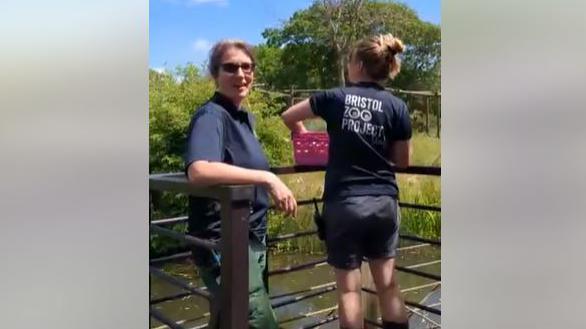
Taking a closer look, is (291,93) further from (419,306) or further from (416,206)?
(419,306)

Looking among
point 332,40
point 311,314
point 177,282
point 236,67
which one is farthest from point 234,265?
point 332,40

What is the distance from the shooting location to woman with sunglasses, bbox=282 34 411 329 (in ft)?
5.54

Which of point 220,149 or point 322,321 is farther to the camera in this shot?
point 322,321

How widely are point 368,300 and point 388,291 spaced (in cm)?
6

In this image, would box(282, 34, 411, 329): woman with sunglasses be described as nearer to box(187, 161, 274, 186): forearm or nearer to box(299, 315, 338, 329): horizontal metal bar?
box(299, 315, 338, 329): horizontal metal bar

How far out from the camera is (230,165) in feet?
5.38

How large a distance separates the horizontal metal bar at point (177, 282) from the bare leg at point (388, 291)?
0.45 m

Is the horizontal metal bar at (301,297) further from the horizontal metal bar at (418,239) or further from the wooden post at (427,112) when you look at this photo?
the wooden post at (427,112)

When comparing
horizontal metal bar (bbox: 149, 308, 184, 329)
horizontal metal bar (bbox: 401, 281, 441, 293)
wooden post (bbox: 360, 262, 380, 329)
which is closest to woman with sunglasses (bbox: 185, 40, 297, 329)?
horizontal metal bar (bbox: 149, 308, 184, 329)

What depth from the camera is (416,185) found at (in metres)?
1.75

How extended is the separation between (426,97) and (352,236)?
42cm
